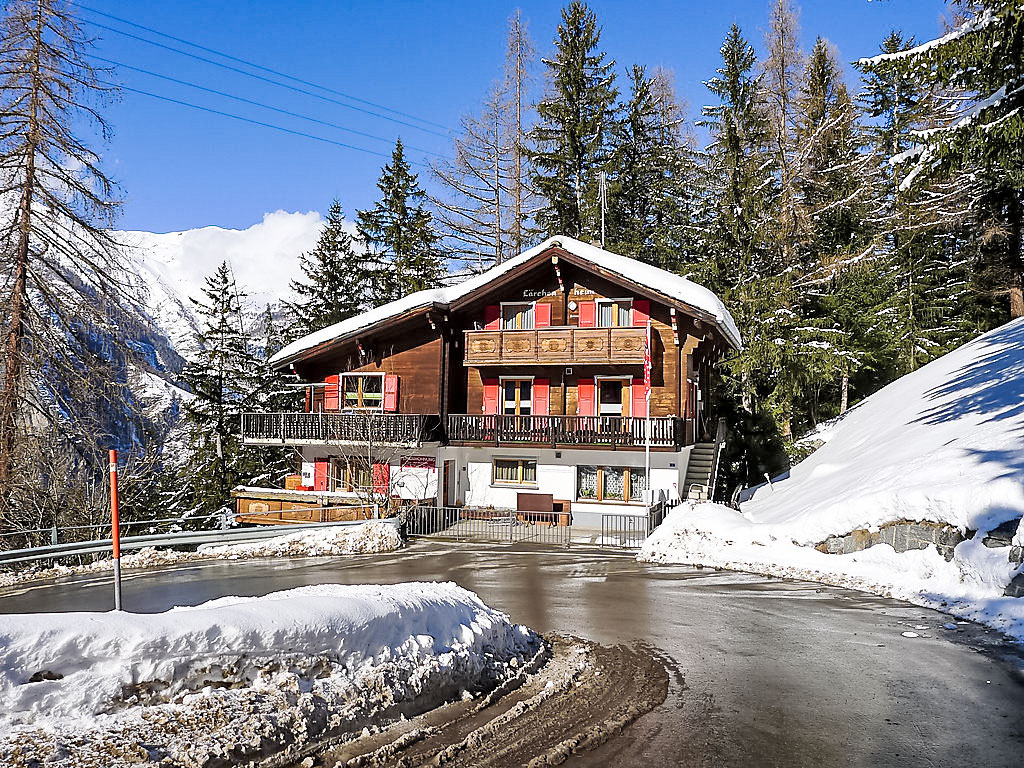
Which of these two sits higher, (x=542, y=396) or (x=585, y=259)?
(x=585, y=259)

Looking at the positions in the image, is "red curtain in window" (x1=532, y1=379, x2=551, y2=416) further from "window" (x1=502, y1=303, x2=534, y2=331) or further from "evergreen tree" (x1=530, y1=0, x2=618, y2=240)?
"evergreen tree" (x1=530, y1=0, x2=618, y2=240)

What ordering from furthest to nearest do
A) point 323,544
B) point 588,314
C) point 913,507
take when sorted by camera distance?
point 588,314, point 323,544, point 913,507

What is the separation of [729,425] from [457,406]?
14650 millimetres

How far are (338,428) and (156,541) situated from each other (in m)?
9.58

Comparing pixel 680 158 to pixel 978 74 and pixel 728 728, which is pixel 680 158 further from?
pixel 728 728

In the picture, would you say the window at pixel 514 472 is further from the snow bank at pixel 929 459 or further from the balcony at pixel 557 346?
the snow bank at pixel 929 459

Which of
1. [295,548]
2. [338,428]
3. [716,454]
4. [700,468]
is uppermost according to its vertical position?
[338,428]

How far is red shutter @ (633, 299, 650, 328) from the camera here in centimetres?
2611

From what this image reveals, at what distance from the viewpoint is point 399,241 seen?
138ft

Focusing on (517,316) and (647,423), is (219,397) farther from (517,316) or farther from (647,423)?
(647,423)

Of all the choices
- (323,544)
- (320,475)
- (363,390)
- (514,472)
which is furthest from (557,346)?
(323,544)

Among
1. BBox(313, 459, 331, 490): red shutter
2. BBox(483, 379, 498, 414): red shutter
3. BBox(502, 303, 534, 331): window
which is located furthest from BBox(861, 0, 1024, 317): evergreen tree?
BBox(313, 459, 331, 490): red shutter

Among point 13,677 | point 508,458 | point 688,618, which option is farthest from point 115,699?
point 508,458

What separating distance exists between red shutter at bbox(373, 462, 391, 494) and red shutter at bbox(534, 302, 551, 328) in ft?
26.8
